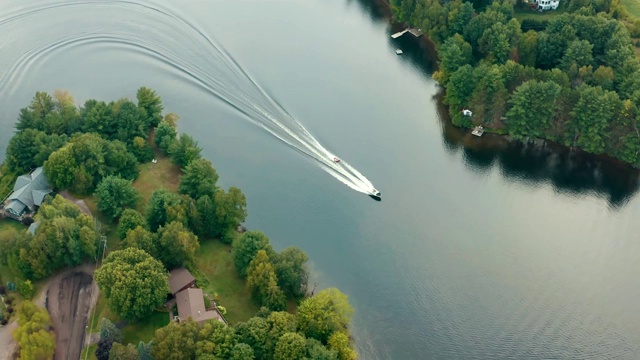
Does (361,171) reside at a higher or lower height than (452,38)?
lower

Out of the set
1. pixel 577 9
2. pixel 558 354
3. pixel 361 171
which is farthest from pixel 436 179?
pixel 577 9

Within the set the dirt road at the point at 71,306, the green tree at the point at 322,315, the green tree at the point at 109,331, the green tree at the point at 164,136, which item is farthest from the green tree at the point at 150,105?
the green tree at the point at 322,315

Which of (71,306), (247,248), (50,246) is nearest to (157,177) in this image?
(50,246)

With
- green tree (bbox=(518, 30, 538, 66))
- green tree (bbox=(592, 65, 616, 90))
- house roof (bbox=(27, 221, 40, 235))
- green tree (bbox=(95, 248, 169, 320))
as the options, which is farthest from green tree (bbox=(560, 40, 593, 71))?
house roof (bbox=(27, 221, 40, 235))

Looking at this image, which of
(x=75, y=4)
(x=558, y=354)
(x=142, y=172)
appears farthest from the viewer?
(x=75, y=4)

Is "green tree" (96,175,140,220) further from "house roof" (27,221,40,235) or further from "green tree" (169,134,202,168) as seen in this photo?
"green tree" (169,134,202,168)

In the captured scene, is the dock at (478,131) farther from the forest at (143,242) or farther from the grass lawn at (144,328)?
the grass lawn at (144,328)

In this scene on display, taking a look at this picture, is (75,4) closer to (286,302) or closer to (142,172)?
(142,172)
